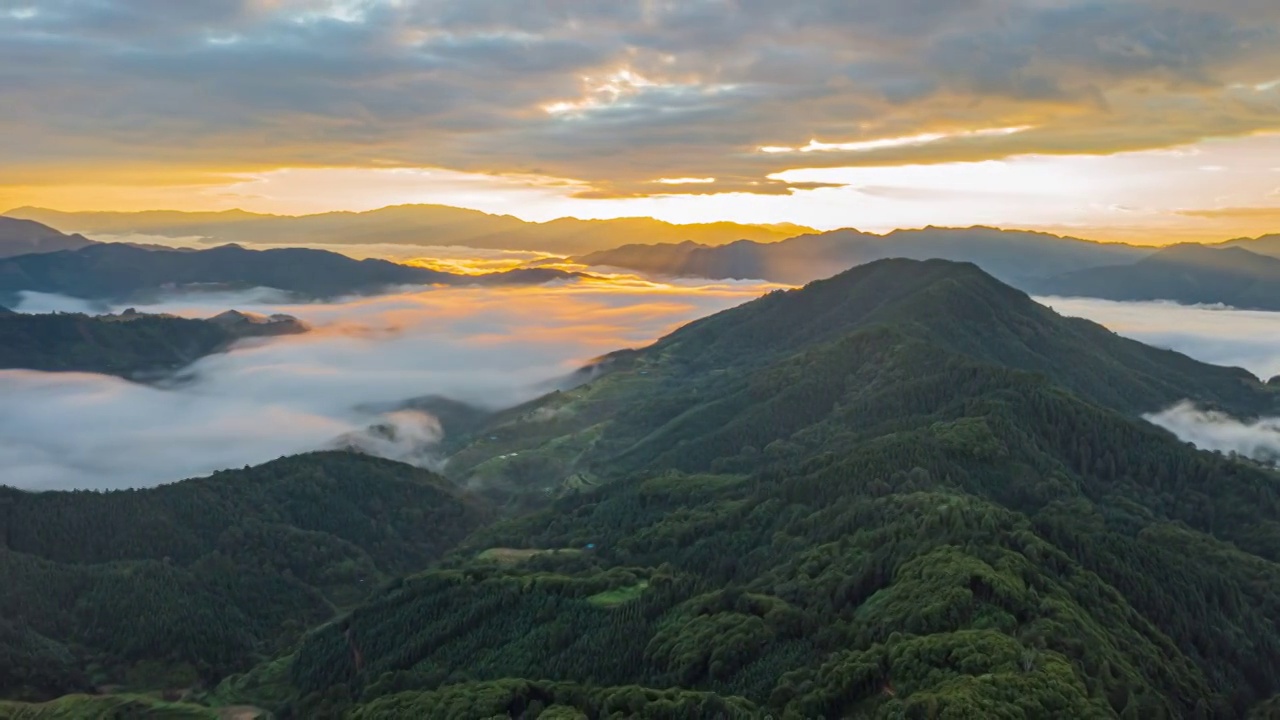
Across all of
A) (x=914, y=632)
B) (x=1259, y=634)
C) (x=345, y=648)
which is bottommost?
(x=345, y=648)

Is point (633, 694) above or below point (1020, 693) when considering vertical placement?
below

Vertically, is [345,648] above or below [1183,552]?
below

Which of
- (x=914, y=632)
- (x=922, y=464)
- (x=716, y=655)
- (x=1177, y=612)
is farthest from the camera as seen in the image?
(x=922, y=464)

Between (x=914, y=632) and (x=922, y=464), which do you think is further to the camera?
(x=922, y=464)

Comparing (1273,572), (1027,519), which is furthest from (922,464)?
(1273,572)

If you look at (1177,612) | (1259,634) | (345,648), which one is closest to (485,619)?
(345,648)

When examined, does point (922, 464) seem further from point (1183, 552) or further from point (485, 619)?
point (485, 619)

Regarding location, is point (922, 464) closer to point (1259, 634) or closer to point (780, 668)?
point (1259, 634)

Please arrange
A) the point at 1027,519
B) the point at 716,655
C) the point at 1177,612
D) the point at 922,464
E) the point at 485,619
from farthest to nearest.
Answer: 1. the point at 922,464
2. the point at 485,619
3. the point at 1027,519
4. the point at 1177,612
5. the point at 716,655

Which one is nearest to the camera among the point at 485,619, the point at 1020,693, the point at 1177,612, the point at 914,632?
the point at 1020,693
